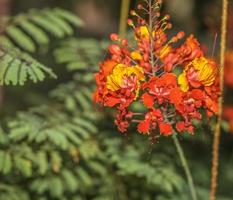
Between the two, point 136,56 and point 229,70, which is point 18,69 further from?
point 229,70

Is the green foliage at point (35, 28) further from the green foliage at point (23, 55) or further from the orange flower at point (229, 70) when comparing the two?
the orange flower at point (229, 70)

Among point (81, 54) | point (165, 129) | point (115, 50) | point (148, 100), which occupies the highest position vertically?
point (81, 54)

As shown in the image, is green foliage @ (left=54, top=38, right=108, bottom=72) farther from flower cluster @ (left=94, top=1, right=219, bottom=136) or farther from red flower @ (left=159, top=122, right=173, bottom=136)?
red flower @ (left=159, top=122, right=173, bottom=136)

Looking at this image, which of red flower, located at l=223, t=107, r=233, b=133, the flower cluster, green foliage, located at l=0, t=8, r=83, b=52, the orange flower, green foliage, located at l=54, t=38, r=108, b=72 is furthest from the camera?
the orange flower

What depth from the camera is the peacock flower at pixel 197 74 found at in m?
2.60

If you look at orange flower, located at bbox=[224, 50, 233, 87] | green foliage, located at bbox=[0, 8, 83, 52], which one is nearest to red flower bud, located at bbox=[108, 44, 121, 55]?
green foliage, located at bbox=[0, 8, 83, 52]

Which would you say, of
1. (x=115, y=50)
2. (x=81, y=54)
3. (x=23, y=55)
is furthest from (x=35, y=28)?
(x=115, y=50)

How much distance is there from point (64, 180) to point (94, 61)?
0.88 m

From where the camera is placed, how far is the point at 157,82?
99.7 inches

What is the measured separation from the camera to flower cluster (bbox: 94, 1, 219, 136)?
2.58 meters

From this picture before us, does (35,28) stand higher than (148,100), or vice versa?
(35,28)

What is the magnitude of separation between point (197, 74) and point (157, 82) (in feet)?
0.67

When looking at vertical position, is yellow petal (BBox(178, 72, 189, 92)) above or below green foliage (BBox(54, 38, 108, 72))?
below

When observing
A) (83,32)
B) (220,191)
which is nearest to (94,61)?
(220,191)
